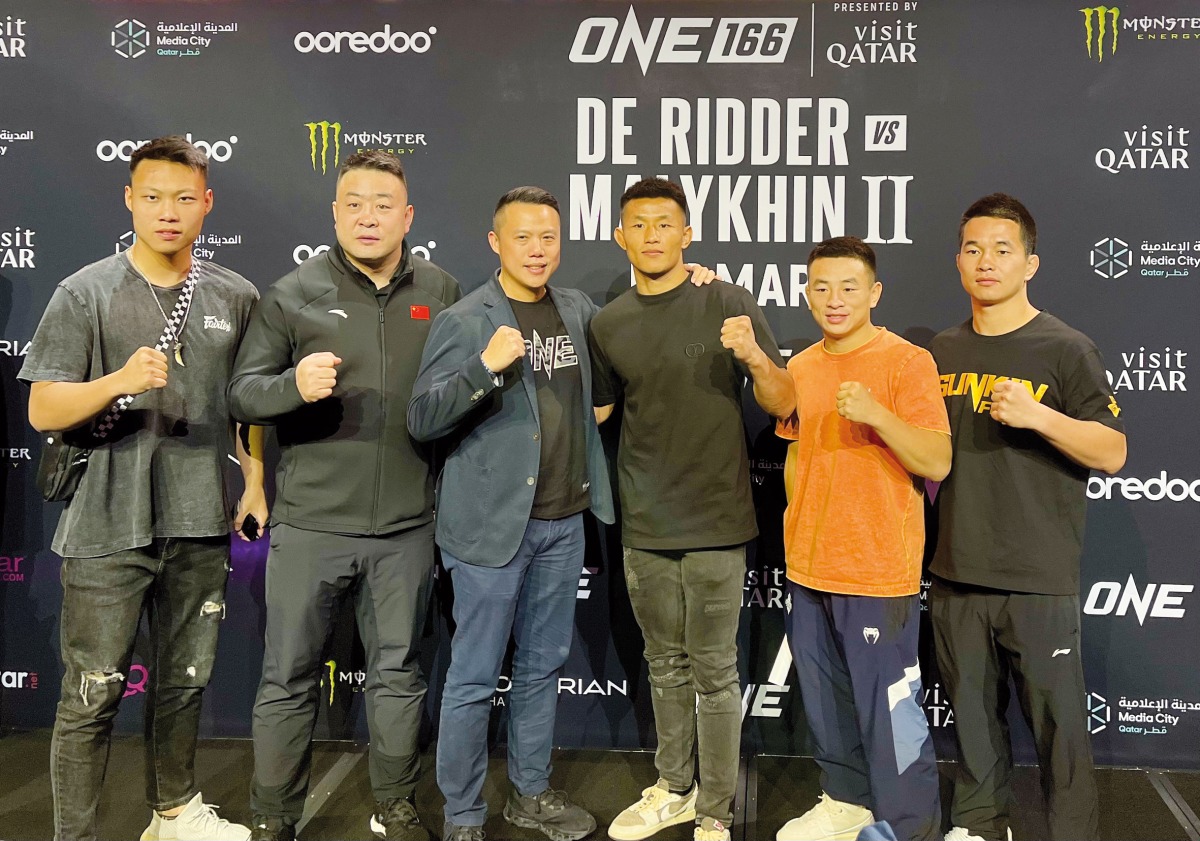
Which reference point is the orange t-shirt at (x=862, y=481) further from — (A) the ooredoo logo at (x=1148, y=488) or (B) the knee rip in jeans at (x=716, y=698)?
(A) the ooredoo logo at (x=1148, y=488)

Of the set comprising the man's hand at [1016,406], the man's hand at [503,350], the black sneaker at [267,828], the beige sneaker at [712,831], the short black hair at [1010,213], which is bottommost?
the beige sneaker at [712,831]

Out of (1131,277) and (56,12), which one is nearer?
(1131,277)

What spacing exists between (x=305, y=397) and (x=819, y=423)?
141cm

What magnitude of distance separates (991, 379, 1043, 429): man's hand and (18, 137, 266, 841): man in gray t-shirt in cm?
217

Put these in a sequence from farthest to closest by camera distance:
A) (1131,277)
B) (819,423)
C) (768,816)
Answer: (1131,277), (768,816), (819,423)

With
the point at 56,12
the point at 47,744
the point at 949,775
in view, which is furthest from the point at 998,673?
the point at 56,12

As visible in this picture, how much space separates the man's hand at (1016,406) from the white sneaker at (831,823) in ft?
4.04

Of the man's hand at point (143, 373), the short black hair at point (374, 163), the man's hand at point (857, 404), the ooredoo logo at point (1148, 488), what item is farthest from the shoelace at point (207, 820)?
the ooredoo logo at point (1148, 488)

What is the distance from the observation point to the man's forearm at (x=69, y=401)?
229 cm

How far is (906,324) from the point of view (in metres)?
3.12

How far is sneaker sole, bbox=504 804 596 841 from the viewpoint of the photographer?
2.64 metres

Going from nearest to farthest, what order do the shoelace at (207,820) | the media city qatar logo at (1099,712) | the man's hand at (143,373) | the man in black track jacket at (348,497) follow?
the man's hand at (143,373), the man in black track jacket at (348,497), the shoelace at (207,820), the media city qatar logo at (1099,712)

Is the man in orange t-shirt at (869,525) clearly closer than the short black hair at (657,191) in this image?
Yes

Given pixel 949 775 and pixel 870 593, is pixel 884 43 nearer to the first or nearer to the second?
pixel 870 593
